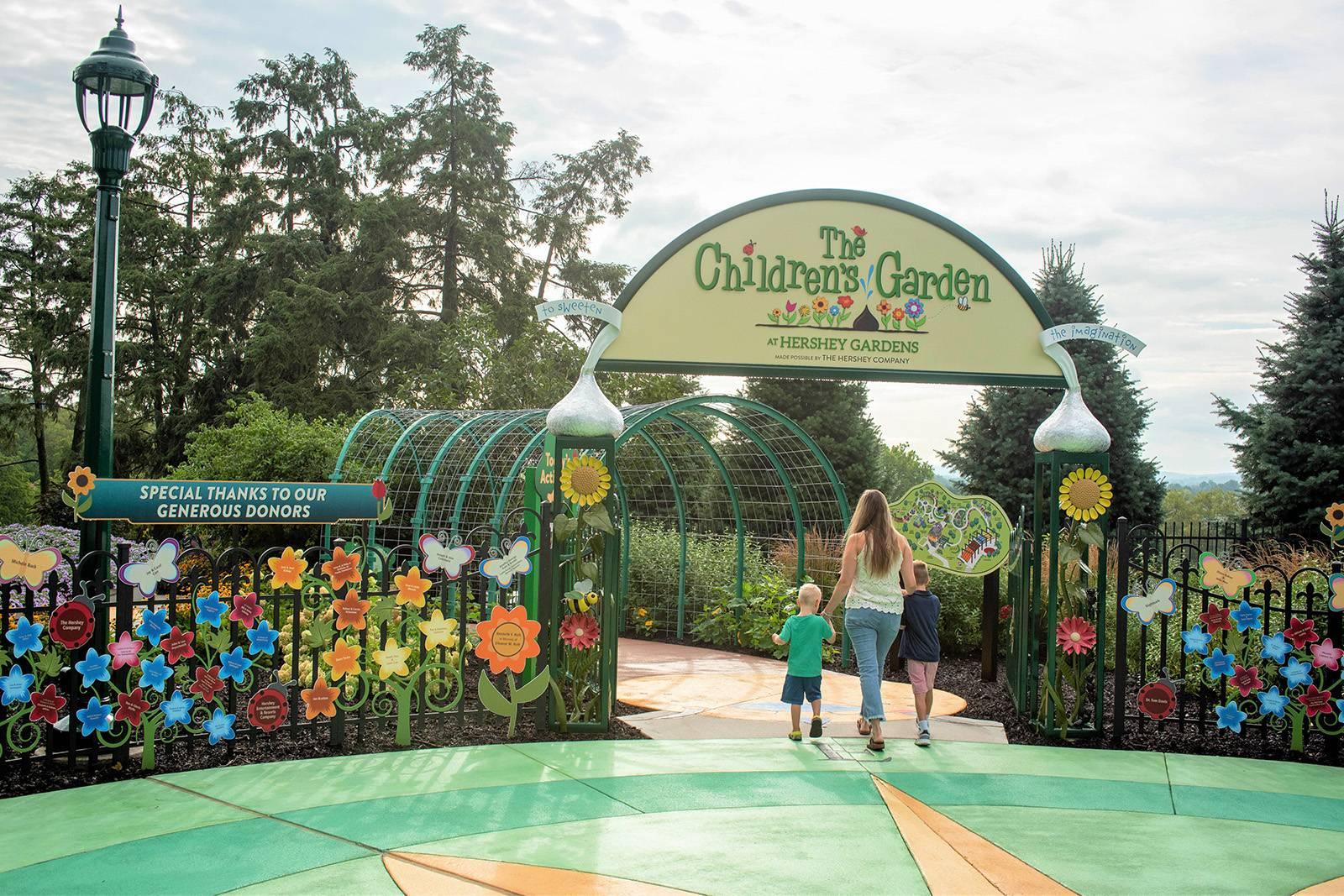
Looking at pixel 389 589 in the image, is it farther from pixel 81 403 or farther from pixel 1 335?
pixel 1 335

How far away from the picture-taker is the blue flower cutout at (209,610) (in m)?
5.70

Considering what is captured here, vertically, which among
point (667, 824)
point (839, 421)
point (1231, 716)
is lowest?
point (667, 824)

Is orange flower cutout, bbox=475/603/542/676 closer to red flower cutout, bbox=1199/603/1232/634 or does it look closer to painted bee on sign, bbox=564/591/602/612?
painted bee on sign, bbox=564/591/602/612

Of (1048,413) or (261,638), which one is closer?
(261,638)

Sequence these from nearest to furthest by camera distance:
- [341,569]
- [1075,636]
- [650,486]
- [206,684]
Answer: [206,684] < [341,569] < [1075,636] < [650,486]

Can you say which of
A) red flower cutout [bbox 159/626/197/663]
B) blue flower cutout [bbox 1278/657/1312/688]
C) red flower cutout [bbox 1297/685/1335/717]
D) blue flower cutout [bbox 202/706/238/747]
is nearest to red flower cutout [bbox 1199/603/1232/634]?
blue flower cutout [bbox 1278/657/1312/688]

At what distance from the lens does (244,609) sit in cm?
580

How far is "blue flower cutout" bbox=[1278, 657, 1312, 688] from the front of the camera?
21.8ft

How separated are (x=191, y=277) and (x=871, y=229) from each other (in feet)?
81.3

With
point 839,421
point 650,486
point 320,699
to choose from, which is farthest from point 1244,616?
point 839,421

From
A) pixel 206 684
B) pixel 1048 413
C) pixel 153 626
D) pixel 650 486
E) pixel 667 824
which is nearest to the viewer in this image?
pixel 667 824

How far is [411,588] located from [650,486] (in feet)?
27.0

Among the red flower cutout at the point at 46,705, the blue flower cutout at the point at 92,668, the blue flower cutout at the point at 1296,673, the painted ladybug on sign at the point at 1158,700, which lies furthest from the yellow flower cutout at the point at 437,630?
the blue flower cutout at the point at 1296,673

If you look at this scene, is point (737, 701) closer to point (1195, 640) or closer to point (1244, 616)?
point (1195, 640)
